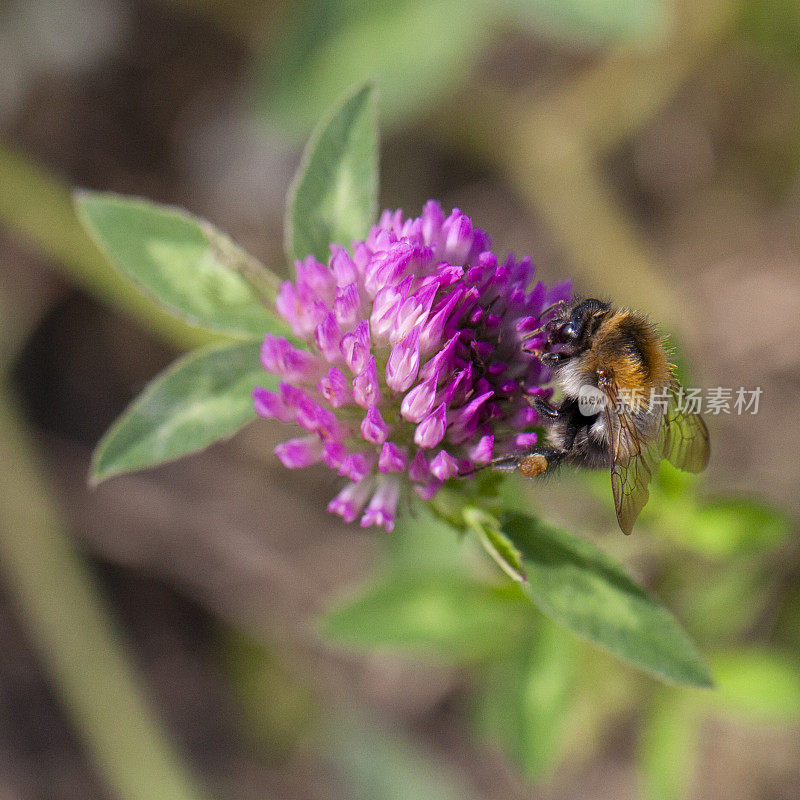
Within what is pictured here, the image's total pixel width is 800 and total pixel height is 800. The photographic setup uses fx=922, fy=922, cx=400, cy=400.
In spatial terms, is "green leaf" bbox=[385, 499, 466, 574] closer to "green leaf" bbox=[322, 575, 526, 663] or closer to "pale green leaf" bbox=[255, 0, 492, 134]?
"green leaf" bbox=[322, 575, 526, 663]

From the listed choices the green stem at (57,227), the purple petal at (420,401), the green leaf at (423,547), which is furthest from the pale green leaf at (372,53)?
the purple petal at (420,401)

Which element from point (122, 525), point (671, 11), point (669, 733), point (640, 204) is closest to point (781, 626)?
point (669, 733)

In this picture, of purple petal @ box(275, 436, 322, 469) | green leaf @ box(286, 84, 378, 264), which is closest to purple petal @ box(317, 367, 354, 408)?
purple petal @ box(275, 436, 322, 469)

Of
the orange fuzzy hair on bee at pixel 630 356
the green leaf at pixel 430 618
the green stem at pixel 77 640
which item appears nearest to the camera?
the orange fuzzy hair on bee at pixel 630 356

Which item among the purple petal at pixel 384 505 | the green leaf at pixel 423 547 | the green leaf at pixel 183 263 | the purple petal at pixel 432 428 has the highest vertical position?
the green leaf at pixel 183 263

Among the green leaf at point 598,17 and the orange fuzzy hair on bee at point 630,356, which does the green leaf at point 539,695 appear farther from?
the green leaf at point 598,17
